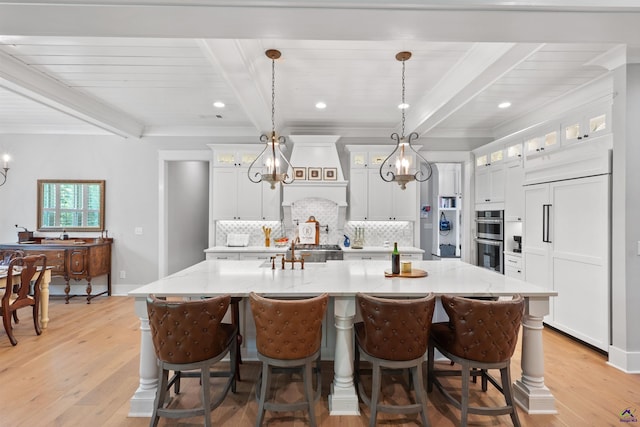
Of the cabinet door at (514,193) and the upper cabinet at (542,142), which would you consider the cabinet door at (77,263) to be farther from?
the upper cabinet at (542,142)

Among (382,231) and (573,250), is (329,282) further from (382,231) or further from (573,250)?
(382,231)

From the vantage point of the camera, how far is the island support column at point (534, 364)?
7.61 ft

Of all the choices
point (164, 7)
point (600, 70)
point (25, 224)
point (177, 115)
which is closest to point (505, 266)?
point (600, 70)

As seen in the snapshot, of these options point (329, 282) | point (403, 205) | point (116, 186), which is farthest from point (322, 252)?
point (116, 186)

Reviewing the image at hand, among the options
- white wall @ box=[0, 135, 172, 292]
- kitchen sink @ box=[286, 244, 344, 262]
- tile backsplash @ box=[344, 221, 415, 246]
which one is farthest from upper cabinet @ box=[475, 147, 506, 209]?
white wall @ box=[0, 135, 172, 292]

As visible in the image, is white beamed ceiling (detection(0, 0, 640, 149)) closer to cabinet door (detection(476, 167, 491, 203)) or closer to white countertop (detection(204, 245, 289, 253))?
cabinet door (detection(476, 167, 491, 203))

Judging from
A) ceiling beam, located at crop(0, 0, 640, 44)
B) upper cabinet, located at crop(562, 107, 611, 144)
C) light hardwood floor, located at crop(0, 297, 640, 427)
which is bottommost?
light hardwood floor, located at crop(0, 297, 640, 427)

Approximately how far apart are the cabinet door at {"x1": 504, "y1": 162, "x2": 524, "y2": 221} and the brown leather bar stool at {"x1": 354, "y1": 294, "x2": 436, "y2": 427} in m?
3.10

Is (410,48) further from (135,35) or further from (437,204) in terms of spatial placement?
(437,204)

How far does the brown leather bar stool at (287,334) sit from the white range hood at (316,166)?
337 centimetres

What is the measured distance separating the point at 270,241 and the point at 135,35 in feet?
12.8

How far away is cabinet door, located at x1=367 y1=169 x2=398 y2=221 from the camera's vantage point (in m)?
5.50

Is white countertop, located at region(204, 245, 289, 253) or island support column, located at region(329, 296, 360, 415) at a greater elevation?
white countertop, located at region(204, 245, 289, 253)

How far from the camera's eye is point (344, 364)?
2.36 meters
